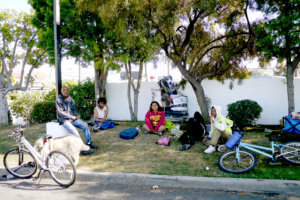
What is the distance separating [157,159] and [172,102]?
4021mm

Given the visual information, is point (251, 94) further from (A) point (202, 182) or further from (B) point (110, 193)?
(B) point (110, 193)

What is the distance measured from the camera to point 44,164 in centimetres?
446

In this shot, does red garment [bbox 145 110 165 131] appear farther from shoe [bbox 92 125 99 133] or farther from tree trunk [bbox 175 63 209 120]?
tree trunk [bbox 175 63 209 120]

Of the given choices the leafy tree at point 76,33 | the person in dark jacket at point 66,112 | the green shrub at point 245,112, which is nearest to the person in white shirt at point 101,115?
the leafy tree at point 76,33

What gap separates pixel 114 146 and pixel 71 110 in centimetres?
153

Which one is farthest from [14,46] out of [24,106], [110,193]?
[110,193]

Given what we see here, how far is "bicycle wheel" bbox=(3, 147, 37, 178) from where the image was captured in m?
4.71

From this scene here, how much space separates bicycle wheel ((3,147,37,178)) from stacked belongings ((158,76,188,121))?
5.33m

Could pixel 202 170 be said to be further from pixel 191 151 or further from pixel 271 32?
pixel 271 32

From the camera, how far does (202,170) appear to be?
477 cm

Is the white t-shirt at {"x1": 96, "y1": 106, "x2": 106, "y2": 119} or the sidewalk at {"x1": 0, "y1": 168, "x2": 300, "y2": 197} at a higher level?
the white t-shirt at {"x1": 96, "y1": 106, "x2": 106, "y2": 119}

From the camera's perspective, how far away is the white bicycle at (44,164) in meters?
4.31

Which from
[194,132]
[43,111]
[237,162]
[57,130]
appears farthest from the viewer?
[43,111]

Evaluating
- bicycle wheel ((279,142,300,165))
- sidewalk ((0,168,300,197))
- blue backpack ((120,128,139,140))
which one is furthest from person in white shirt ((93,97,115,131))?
bicycle wheel ((279,142,300,165))
